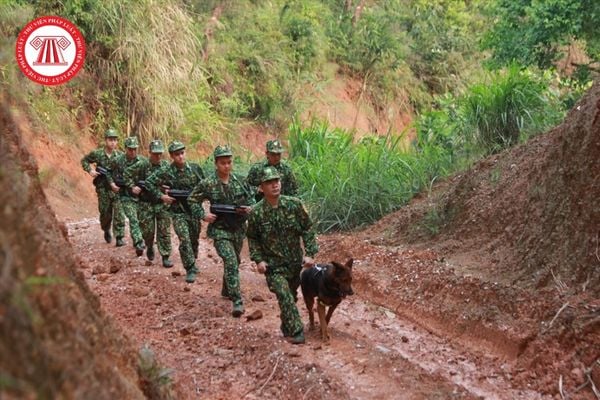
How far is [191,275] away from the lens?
1078cm

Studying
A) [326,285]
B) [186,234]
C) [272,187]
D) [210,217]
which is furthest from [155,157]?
[326,285]

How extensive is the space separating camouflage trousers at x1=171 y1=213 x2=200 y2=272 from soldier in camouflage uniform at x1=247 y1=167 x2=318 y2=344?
3.06 metres

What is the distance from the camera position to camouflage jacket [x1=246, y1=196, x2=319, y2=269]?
25.4 ft

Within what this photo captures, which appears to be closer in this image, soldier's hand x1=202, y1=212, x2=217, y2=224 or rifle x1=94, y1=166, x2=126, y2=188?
→ soldier's hand x1=202, y1=212, x2=217, y2=224

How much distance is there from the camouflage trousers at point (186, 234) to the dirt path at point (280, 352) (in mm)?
341

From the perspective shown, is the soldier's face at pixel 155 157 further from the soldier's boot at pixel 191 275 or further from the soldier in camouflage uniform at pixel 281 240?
the soldier in camouflage uniform at pixel 281 240

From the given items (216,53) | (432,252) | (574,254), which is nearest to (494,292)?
(574,254)

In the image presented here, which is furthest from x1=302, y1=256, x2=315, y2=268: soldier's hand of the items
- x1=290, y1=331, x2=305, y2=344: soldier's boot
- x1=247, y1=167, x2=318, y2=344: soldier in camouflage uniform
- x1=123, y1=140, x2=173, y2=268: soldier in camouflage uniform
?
x1=123, y1=140, x2=173, y2=268: soldier in camouflage uniform

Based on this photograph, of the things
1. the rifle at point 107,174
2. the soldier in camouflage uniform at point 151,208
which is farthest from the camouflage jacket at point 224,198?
the rifle at point 107,174

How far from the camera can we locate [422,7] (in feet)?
103

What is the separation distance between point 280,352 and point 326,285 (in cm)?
77

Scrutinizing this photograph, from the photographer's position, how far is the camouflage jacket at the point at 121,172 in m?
12.8

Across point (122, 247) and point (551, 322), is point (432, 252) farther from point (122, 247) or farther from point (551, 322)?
point (122, 247)

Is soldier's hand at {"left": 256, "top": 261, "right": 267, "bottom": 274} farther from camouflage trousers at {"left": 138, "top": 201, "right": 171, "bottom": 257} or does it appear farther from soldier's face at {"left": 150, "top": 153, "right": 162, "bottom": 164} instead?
soldier's face at {"left": 150, "top": 153, "right": 162, "bottom": 164}
